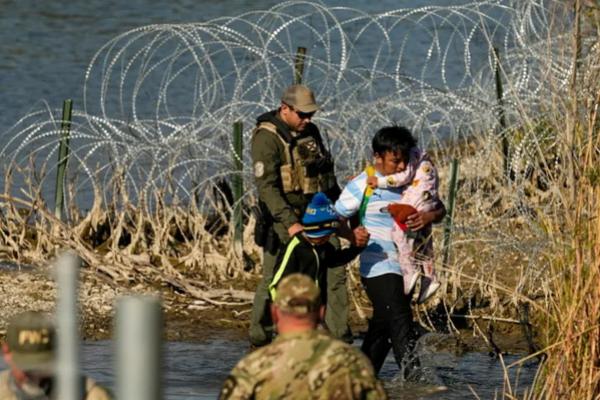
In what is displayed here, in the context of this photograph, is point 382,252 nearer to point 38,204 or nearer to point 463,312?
point 463,312

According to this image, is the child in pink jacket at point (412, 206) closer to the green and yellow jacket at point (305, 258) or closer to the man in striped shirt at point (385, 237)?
the man in striped shirt at point (385, 237)

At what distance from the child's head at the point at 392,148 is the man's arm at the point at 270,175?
546 mm

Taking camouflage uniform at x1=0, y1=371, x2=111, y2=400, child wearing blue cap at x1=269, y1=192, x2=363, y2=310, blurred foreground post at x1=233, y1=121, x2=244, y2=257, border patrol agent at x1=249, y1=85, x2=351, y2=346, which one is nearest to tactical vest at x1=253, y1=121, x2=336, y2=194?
border patrol agent at x1=249, y1=85, x2=351, y2=346

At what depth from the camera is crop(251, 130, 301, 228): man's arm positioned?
8.77 metres

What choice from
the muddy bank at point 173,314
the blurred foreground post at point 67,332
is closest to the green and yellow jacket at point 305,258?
the muddy bank at point 173,314

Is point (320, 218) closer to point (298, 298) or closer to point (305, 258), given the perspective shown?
point (305, 258)

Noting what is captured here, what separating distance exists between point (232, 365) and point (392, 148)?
5.30 ft

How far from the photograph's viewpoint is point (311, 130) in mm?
9047

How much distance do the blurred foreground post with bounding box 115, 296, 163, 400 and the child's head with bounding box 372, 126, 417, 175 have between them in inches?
221

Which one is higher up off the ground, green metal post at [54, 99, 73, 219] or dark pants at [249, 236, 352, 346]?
green metal post at [54, 99, 73, 219]

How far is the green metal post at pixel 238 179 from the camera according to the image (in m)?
11.4

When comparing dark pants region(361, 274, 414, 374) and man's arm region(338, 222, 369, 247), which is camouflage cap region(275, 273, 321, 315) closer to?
man's arm region(338, 222, 369, 247)

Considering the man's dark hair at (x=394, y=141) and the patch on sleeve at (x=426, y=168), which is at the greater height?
the man's dark hair at (x=394, y=141)

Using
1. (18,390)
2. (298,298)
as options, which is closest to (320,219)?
(298,298)
